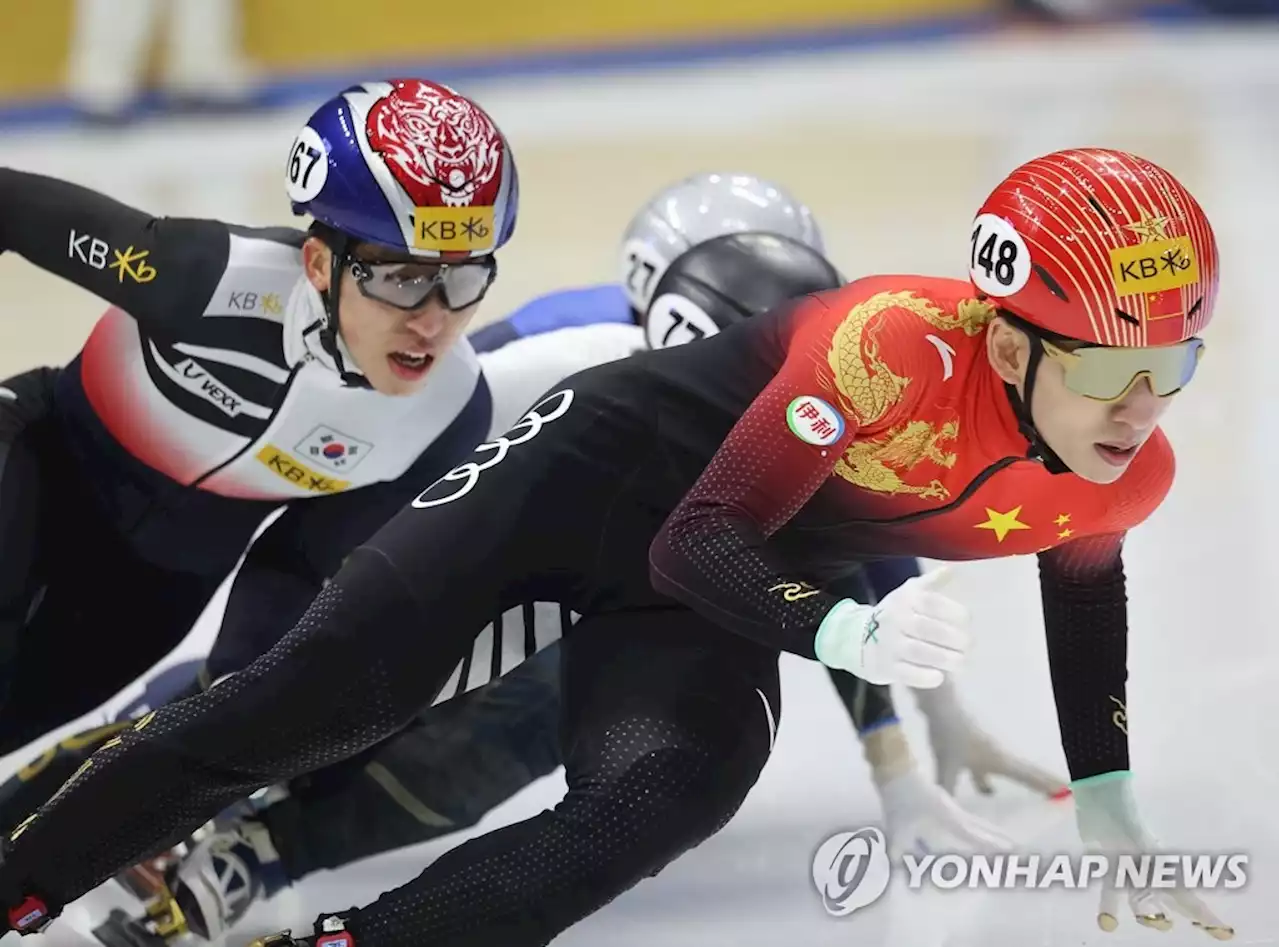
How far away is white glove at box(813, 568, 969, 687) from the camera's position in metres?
2.33

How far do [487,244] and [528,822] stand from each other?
1.12m

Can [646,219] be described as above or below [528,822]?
above

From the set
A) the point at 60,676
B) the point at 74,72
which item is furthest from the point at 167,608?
the point at 74,72

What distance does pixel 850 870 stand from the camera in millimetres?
3281

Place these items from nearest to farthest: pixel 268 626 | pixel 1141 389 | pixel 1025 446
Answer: pixel 1141 389, pixel 1025 446, pixel 268 626

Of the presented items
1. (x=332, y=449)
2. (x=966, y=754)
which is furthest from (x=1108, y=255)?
(x=332, y=449)

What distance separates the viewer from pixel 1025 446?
9.19ft

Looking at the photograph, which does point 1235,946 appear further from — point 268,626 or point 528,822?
point 268,626

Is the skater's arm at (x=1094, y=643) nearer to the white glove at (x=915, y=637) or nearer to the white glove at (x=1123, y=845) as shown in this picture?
the white glove at (x=1123, y=845)

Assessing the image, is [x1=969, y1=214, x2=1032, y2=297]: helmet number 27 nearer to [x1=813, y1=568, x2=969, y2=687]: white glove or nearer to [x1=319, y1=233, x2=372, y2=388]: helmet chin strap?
[x1=813, y1=568, x2=969, y2=687]: white glove

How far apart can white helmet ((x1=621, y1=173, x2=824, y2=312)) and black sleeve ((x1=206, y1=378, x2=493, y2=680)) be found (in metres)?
0.48

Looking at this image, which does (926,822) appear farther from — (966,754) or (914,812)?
(966,754)

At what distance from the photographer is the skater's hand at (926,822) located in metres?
3.40

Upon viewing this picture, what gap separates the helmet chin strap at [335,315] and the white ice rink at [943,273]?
2.91 ft
